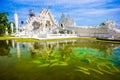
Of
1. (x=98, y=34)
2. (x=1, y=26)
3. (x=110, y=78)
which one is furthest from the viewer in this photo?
(x=1, y=26)

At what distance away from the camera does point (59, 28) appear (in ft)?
101

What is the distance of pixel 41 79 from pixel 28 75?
2.19 feet

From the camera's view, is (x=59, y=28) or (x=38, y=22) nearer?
Answer: (x=38, y=22)

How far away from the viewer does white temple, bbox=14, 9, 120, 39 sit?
25959 mm

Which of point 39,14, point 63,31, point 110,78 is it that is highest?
point 39,14

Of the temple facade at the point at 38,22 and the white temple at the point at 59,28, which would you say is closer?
the white temple at the point at 59,28

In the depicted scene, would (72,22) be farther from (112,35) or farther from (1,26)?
(1,26)

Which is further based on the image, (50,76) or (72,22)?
(72,22)

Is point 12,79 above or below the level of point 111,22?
below

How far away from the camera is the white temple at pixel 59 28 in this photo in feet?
85.2

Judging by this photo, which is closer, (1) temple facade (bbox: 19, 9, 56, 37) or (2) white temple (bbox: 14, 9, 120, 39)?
(2) white temple (bbox: 14, 9, 120, 39)

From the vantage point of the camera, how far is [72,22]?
34.1 meters

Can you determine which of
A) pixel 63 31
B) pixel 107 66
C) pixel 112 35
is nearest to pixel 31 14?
pixel 63 31

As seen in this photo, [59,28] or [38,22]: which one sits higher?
[38,22]
